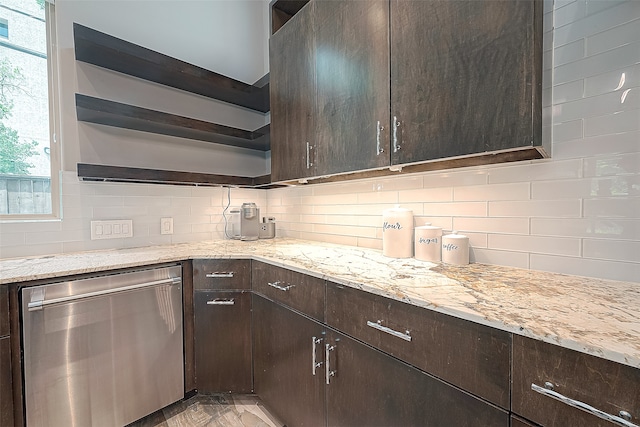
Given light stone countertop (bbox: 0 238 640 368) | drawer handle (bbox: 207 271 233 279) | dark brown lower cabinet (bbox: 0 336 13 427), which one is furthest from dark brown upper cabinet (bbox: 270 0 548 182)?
dark brown lower cabinet (bbox: 0 336 13 427)

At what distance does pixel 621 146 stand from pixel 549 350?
31.8 inches

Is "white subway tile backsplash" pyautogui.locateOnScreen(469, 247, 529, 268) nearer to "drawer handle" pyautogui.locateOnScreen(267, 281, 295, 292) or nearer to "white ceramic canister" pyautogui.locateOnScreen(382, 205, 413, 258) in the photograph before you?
"white ceramic canister" pyautogui.locateOnScreen(382, 205, 413, 258)

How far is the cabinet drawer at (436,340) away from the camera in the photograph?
2.24 feet

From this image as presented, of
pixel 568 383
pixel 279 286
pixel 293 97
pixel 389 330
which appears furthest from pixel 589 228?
pixel 293 97

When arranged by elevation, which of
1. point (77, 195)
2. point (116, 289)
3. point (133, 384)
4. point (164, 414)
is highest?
point (77, 195)

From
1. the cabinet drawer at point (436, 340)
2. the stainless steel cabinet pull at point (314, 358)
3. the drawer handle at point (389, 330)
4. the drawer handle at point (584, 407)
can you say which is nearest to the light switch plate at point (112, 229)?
the stainless steel cabinet pull at point (314, 358)

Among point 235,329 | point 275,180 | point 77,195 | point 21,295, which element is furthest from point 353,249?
point 77,195

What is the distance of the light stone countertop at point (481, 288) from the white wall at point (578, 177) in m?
0.10

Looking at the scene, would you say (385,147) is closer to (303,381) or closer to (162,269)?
(303,381)

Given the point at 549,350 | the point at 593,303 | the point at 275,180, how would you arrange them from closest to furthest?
1. the point at 549,350
2. the point at 593,303
3. the point at 275,180

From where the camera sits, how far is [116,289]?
1396 mm

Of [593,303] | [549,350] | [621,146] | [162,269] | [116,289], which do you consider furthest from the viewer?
[162,269]

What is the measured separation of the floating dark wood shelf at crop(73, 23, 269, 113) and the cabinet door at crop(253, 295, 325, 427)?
1.52m

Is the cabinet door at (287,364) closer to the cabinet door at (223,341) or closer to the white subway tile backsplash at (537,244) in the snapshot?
the cabinet door at (223,341)
